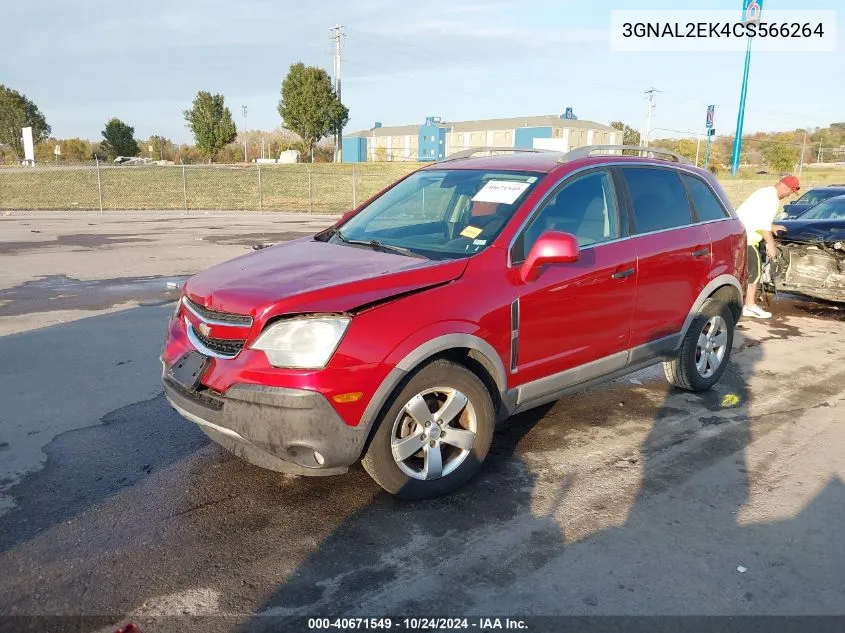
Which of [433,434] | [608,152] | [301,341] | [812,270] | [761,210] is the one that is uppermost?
[608,152]

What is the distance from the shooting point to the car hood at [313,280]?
3.27m

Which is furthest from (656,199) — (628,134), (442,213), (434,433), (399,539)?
(628,134)

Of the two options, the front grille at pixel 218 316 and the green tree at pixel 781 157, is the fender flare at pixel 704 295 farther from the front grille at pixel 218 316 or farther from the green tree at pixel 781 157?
the green tree at pixel 781 157

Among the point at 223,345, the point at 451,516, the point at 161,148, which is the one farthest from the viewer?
the point at 161,148

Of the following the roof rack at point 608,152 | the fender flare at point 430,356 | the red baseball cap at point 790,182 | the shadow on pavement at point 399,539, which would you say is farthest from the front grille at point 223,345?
the red baseball cap at point 790,182

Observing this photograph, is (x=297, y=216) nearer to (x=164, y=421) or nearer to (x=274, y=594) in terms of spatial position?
(x=164, y=421)

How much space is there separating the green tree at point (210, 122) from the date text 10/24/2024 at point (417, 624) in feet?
182

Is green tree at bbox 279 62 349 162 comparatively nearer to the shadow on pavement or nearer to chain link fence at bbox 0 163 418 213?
chain link fence at bbox 0 163 418 213

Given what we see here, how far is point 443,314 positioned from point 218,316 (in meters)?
1.15

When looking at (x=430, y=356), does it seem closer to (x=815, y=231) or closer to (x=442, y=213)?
(x=442, y=213)

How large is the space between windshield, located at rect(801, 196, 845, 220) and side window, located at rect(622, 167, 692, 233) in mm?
5290

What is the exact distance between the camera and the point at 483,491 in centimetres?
379

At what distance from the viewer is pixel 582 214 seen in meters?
4.41

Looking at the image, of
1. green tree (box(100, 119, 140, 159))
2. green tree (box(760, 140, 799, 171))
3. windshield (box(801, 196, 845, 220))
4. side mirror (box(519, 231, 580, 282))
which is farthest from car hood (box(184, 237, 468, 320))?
green tree (box(100, 119, 140, 159))
